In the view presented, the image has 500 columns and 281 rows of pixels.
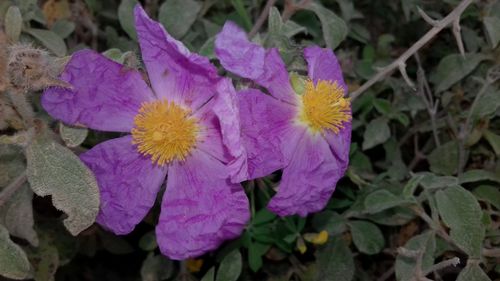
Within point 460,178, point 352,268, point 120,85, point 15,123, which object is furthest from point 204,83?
point 460,178

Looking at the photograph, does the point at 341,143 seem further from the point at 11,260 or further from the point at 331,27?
the point at 11,260

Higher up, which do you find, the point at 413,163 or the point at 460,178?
the point at 460,178

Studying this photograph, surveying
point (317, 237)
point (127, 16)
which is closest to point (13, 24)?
point (127, 16)

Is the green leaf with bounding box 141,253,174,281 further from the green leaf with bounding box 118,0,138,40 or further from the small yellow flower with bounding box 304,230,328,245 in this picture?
the green leaf with bounding box 118,0,138,40

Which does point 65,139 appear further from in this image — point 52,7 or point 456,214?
point 456,214

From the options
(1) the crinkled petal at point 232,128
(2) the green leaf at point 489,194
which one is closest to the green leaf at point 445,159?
(2) the green leaf at point 489,194

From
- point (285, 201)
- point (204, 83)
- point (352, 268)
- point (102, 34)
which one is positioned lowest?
point (352, 268)
